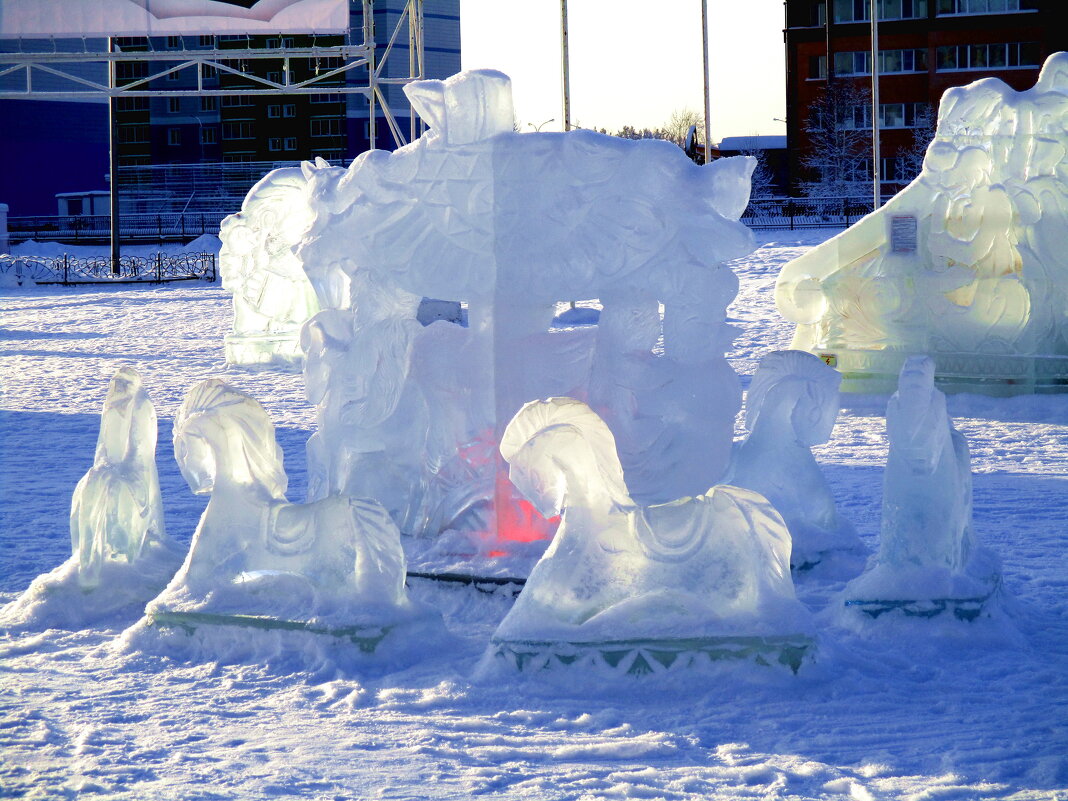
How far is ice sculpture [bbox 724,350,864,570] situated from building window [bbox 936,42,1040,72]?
1132 inches

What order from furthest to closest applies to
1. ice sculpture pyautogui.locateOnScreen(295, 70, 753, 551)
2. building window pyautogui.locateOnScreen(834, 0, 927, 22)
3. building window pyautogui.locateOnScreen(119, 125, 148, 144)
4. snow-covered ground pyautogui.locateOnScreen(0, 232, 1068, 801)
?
building window pyautogui.locateOnScreen(119, 125, 148, 144) → building window pyautogui.locateOnScreen(834, 0, 927, 22) → ice sculpture pyautogui.locateOnScreen(295, 70, 753, 551) → snow-covered ground pyautogui.locateOnScreen(0, 232, 1068, 801)

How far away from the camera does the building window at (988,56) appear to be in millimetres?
31266

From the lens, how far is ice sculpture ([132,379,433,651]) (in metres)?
4.41

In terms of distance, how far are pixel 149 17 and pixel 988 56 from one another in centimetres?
2249

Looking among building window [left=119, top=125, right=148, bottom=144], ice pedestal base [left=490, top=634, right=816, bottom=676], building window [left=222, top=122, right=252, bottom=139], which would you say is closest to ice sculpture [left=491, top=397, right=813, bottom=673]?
ice pedestal base [left=490, top=634, right=816, bottom=676]

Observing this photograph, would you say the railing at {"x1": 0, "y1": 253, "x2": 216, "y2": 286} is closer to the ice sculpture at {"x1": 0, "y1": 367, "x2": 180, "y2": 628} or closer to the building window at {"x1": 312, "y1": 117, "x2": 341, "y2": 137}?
the building window at {"x1": 312, "y1": 117, "x2": 341, "y2": 137}

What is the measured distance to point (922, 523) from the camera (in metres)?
4.50

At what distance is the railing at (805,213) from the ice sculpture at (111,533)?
18.2 meters

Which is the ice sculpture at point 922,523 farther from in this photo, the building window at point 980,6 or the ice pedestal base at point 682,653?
the building window at point 980,6

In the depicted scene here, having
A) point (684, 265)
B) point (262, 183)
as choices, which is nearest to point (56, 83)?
point (262, 183)

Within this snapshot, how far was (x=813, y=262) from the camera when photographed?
32.9 ft

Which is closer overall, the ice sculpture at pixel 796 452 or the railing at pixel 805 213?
the ice sculpture at pixel 796 452

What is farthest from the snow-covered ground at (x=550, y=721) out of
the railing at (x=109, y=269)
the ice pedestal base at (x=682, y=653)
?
the railing at (x=109, y=269)

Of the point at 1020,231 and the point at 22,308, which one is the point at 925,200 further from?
the point at 22,308
